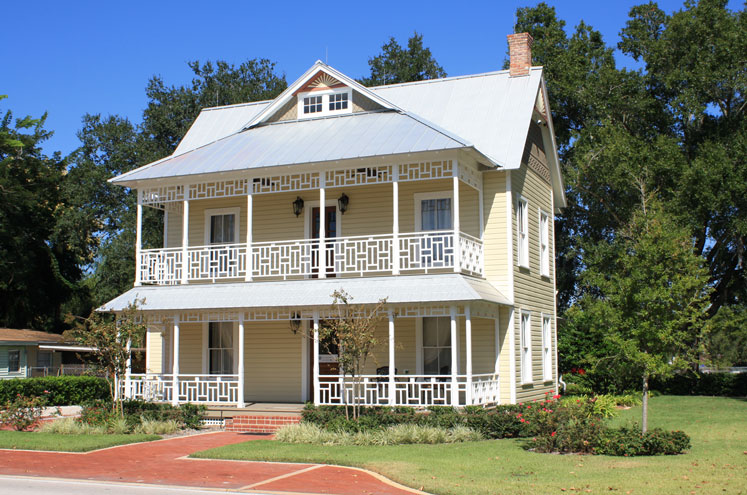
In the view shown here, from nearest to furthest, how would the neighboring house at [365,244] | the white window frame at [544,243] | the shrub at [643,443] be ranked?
the shrub at [643,443] < the neighboring house at [365,244] < the white window frame at [544,243]

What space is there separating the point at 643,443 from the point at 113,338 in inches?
466

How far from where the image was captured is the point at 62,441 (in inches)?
619

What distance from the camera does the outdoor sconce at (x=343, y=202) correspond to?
68.2 ft

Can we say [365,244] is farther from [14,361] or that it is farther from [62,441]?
[14,361]

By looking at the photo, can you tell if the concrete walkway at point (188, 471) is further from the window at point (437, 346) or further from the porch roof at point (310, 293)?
the window at point (437, 346)

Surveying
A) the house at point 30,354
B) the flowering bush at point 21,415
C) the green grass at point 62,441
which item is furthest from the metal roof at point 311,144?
the house at point 30,354

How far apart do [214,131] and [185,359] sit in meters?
7.45

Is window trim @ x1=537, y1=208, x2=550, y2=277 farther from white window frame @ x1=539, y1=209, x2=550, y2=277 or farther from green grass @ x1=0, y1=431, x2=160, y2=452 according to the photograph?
green grass @ x1=0, y1=431, x2=160, y2=452

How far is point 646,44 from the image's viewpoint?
3388 centimetres

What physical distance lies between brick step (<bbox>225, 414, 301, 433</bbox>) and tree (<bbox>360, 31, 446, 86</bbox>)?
25384 mm

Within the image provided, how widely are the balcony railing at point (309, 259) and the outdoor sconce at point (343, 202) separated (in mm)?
880

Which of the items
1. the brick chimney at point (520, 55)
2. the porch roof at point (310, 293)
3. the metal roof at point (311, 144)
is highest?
the brick chimney at point (520, 55)

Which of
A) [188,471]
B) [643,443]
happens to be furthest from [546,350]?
[188,471]

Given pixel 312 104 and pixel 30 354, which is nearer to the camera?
pixel 312 104
